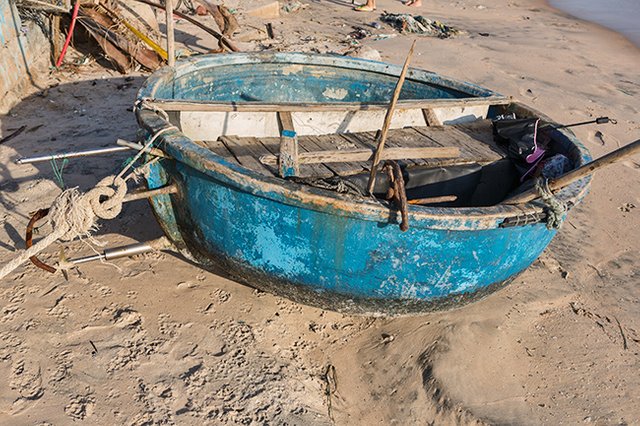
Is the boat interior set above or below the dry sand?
above

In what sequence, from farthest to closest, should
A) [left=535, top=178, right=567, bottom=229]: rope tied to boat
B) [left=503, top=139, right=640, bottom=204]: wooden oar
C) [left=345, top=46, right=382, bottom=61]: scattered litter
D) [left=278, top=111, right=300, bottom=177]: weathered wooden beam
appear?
1. [left=345, top=46, right=382, bottom=61]: scattered litter
2. [left=278, top=111, right=300, bottom=177]: weathered wooden beam
3. [left=535, top=178, right=567, bottom=229]: rope tied to boat
4. [left=503, top=139, right=640, bottom=204]: wooden oar

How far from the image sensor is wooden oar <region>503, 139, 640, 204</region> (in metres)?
2.71

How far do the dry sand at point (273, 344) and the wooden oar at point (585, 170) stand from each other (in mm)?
1046

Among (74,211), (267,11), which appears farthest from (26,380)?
(267,11)

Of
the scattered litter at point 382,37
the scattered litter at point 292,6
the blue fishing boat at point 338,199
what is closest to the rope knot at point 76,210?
the blue fishing boat at point 338,199

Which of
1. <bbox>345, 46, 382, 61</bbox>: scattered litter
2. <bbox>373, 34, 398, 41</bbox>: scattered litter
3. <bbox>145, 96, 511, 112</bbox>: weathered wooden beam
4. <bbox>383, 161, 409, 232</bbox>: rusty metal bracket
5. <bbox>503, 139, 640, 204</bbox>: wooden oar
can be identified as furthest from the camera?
<bbox>373, 34, 398, 41</bbox>: scattered litter

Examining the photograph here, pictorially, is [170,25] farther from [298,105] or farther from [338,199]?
[338,199]

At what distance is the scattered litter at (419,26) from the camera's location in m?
10.6

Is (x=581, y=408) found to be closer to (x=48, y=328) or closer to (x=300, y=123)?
(x=300, y=123)

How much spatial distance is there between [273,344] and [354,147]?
156 cm

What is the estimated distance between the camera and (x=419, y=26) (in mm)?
10773

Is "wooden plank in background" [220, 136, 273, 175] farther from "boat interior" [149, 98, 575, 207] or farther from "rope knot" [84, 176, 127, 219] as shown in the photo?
"rope knot" [84, 176, 127, 219]

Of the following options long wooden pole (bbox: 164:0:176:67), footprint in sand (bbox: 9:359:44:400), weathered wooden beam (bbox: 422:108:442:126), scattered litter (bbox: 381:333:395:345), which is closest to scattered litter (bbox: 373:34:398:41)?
weathered wooden beam (bbox: 422:108:442:126)

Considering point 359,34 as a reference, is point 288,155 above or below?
above
